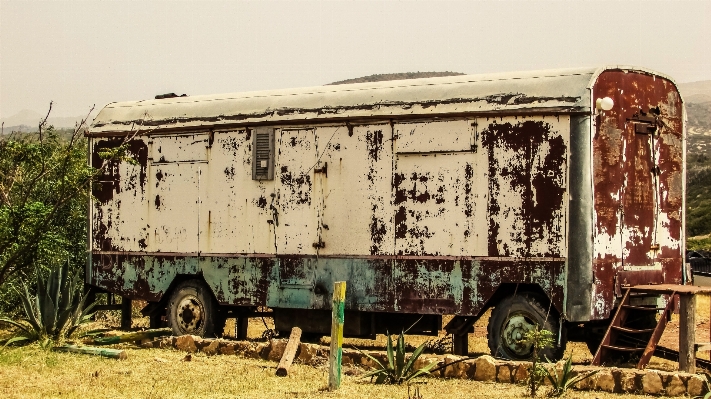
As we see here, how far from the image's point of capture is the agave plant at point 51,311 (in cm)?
1293

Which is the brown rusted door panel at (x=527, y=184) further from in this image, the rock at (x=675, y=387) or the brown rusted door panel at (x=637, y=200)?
the rock at (x=675, y=387)

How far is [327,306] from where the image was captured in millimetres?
13219

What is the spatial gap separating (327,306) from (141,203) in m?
3.46

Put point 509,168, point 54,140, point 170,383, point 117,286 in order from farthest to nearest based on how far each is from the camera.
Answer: point 54,140
point 117,286
point 509,168
point 170,383

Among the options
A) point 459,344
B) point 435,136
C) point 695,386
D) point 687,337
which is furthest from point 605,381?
point 435,136

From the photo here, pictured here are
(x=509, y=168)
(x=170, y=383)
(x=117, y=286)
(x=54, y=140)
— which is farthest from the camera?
(x=54, y=140)

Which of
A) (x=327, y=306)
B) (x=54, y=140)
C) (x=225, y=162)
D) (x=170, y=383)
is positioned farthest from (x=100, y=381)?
(x=54, y=140)

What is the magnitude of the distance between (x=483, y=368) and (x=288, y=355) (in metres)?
2.19

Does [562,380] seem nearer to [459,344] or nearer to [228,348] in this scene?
[459,344]

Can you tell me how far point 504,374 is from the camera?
10492 mm

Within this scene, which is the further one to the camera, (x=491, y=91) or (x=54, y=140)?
(x=54, y=140)

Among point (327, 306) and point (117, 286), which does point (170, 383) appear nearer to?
point (327, 306)

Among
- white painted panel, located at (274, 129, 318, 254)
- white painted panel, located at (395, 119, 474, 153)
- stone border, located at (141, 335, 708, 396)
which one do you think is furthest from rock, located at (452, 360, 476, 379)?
white painted panel, located at (274, 129, 318, 254)

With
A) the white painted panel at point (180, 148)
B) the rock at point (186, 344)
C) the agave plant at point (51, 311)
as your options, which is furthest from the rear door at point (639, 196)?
the agave plant at point (51, 311)
